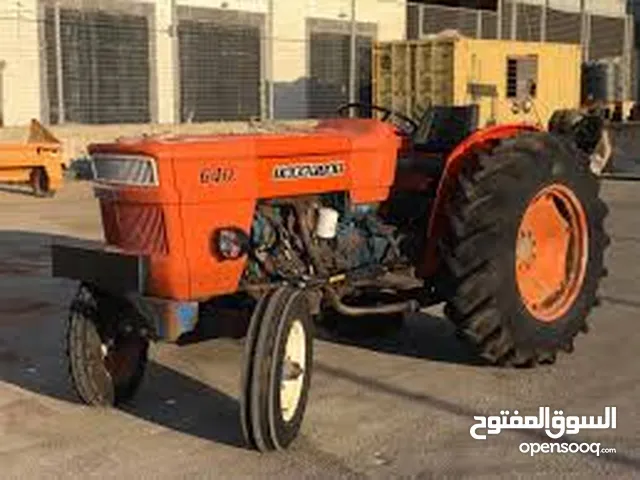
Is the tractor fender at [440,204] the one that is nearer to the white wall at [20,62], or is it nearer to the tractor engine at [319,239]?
the tractor engine at [319,239]

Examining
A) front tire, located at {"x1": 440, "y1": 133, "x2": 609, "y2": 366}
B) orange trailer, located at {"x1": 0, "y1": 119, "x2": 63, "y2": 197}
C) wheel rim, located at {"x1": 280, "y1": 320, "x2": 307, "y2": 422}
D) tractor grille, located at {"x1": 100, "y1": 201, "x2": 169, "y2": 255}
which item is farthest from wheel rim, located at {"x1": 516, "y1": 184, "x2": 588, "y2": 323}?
orange trailer, located at {"x1": 0, "y1": 119, "x2": 63, "y2": 197}

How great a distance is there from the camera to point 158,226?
583 centimetres

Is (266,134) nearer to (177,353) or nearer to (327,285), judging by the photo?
(327,285)

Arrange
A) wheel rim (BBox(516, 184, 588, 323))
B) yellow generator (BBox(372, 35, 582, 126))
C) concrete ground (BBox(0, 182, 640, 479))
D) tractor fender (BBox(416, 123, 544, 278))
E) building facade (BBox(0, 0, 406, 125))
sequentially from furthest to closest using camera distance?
yellow generator (BBox(372, 35, 582, 126)) → building facade (BBox(0, 0, 406, 125)) → wheel rim (BBox(516, 184, 588, 323)) → tractor fender (BBox(416, 123, 544, 278)) → concrete ground (BBox(0, 182, 640, 479))

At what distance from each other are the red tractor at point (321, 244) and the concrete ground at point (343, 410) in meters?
0.22

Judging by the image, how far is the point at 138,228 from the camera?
5.92 m

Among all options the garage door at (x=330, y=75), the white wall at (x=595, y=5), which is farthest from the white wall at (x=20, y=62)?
the white wall at (x=595, y=5)

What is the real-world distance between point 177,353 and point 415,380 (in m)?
1.66

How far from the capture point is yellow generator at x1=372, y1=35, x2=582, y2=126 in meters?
24.1

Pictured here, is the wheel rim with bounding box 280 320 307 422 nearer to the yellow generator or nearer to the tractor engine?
the tractor engine

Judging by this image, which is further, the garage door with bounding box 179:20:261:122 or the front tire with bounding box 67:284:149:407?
the garage door with bounding box 179:20:261:122

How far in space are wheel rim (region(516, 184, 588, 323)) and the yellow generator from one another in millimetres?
15560

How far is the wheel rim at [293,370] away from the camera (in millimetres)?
5668

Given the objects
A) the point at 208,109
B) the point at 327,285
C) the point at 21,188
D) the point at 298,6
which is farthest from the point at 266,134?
the point at 298,6
